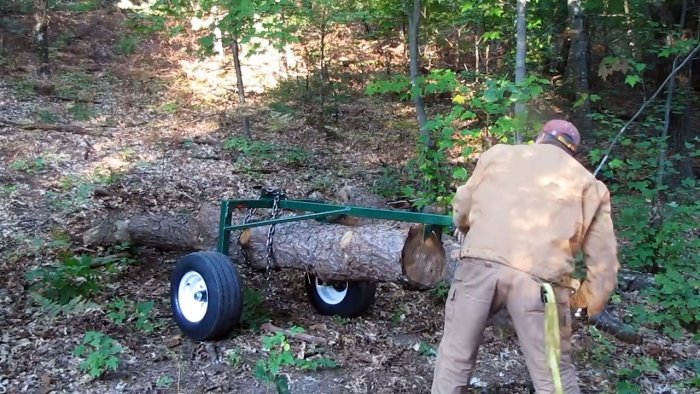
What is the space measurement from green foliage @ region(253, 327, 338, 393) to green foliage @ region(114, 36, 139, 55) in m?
13.1

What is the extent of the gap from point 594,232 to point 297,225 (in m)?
3.00

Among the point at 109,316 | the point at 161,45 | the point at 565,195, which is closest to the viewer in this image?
the point at 565,195

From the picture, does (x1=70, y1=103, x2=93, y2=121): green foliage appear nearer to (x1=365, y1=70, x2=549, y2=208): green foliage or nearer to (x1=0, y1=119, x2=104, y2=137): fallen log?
(x1=0, y1=119, x2=104, y2=137): fallen log

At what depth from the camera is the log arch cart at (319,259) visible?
4949mm

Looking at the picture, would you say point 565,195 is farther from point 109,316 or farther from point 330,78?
point 330,78

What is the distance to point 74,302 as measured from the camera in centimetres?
547

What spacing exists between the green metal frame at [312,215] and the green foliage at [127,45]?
12103 mm

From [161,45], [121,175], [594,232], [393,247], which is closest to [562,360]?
[594,232]

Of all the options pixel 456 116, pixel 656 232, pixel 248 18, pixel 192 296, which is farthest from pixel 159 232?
pixel 656 232

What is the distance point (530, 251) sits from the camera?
333 centimetres

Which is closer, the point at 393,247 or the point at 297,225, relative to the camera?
the point at 393,247

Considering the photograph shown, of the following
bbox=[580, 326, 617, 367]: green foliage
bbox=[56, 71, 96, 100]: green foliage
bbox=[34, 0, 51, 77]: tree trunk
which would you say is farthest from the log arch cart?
bbox=[34, 0, 51, 77]: tree trunk

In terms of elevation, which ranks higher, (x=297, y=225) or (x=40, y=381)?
(x=297, y=225)

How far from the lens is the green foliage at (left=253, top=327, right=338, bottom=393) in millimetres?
4605
